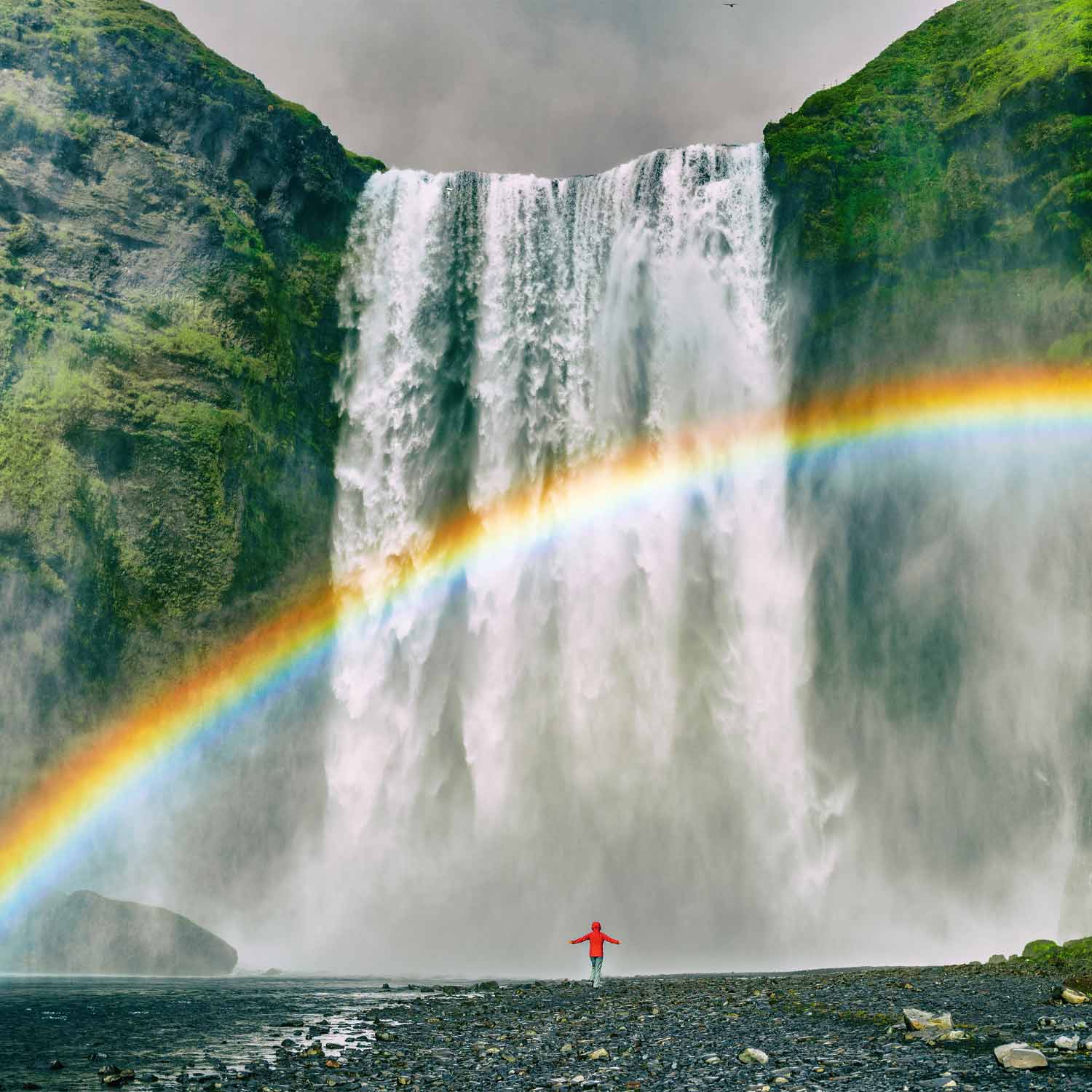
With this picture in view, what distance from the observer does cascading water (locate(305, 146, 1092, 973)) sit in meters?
33.2

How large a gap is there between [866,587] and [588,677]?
33.3ft

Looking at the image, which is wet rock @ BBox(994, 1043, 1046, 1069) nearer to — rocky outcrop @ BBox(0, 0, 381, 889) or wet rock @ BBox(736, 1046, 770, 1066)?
wet rock @ BBox(736, 1046, 770, 1066)

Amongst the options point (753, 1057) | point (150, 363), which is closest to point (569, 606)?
point (150, 363)

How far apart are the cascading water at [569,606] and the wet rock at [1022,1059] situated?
21.6 meters

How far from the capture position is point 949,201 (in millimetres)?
37438

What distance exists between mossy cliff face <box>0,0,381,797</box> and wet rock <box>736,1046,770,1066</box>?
28651mm

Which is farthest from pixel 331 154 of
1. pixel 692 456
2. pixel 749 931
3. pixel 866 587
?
pixel 749 931

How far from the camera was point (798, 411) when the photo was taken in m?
38.8

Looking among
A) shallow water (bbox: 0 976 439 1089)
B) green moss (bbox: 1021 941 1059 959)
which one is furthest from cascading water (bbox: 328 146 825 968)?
shallow water (bbox: 0 976 439 1089)

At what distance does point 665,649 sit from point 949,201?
61.0 feet

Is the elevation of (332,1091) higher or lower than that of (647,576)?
lower

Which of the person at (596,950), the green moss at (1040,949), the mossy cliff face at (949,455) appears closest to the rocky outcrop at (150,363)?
the mossy cliff face at (949,455)

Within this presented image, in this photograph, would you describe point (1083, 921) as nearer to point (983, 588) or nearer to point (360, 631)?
point (983, 588)

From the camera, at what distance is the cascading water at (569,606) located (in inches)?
1344
